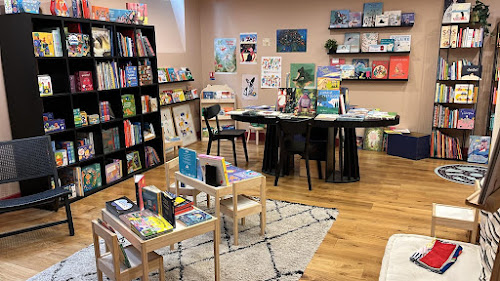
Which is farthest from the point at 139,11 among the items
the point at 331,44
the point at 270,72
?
the point at 331,44

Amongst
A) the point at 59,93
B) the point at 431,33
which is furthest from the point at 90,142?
the point at 431,33

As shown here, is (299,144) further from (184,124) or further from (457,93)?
(184,124)

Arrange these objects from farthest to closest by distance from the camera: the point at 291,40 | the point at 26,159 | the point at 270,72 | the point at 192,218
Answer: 1. the point at 270,72
2. the point at 291,40
3. the point at 26,159
4. the point at 192,218

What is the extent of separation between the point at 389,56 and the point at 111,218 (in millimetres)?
5219

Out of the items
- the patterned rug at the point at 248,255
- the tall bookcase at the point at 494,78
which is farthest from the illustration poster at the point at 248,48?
the patterned rug at the point at 248,255

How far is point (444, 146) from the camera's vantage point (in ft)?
19.3

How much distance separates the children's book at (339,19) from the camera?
6398mm

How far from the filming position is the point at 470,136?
18.7ft

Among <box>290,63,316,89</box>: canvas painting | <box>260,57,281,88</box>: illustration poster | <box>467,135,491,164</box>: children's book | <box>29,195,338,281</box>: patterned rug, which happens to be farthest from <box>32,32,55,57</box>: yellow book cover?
<box>467,135,491,164</box>: children's book

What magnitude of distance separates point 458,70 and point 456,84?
26cm

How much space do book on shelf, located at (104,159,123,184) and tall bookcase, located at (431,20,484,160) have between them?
455 centimetres

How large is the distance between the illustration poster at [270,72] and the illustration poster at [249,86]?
138 millimetres

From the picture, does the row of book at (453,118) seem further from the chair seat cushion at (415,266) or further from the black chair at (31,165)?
the black chair at (31,165)

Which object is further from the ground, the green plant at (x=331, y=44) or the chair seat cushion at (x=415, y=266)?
the green plant at (x=331, y=44)
